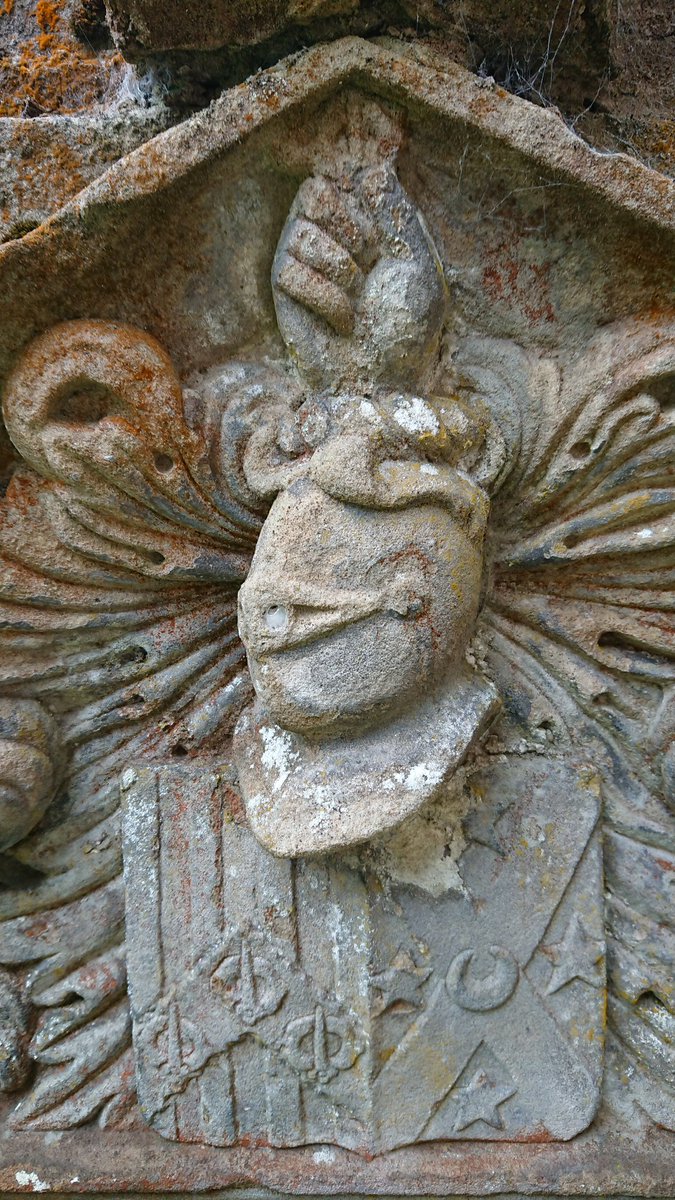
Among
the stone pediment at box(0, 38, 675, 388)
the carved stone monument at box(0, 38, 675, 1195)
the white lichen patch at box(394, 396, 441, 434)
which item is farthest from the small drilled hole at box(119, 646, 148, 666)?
the white lichen patch at box(394, 396, 441, 434)

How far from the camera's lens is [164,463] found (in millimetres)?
1287

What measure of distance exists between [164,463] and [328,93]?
0.68 meters

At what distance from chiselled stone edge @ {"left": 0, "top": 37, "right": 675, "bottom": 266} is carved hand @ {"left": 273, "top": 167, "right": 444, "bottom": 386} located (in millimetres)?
126

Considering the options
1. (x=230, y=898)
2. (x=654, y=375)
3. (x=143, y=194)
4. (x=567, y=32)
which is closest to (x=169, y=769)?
(x=230, y=898)

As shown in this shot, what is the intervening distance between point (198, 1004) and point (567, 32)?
1.98 meters

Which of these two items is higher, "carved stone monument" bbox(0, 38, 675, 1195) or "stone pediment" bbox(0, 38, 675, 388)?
"stone pediment" bbox(0, 38, 675, 388)

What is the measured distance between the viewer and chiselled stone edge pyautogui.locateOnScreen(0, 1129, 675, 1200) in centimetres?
122

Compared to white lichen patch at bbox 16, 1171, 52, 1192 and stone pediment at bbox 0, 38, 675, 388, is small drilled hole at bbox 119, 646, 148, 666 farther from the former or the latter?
white lichen patch at bbox 16, 1171, 52, 1192

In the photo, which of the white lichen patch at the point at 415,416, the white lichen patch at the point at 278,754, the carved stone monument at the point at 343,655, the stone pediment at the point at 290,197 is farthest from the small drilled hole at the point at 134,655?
the white lichen patch at the point at 415,416

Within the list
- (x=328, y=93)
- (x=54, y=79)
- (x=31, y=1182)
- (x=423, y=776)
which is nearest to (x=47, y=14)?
(x=54, y=79)

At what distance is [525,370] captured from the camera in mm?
1298

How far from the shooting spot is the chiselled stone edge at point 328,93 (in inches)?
42.5

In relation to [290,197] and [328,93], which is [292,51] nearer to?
[328,93]

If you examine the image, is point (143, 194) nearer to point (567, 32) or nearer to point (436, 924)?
point (567, 32)
